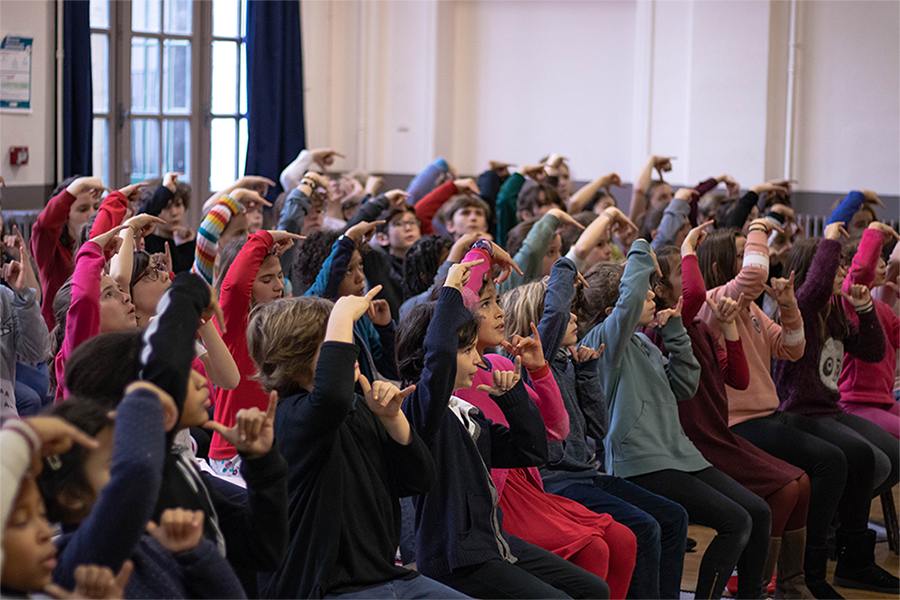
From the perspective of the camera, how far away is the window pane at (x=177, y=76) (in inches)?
280

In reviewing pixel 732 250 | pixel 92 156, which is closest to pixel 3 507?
pixel 732 250

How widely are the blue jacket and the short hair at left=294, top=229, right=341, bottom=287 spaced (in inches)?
53.3

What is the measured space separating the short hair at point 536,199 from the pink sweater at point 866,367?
192 cm

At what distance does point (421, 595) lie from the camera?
173 centimetres

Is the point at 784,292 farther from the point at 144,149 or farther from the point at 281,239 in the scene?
the point at 144,149

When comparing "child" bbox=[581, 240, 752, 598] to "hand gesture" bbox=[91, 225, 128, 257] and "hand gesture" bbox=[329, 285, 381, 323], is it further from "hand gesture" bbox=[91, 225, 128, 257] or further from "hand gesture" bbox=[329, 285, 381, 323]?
"hand gesture" bbox=[91, 225, 128, 257]

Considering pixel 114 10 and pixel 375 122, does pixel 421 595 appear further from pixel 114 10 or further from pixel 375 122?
pixel 375 122

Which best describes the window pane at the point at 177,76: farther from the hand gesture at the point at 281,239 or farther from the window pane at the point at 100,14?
the hand gesture at the point at 281,239

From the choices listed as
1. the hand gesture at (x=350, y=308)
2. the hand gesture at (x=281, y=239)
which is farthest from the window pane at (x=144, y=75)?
the hand gesture at (x=350, y=308)

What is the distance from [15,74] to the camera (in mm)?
5801

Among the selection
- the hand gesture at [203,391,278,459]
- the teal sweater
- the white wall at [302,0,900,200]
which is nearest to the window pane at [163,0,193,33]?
the white wall at [302,0,900,200]

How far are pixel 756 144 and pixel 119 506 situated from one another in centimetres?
644

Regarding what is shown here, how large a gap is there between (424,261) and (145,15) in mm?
4409

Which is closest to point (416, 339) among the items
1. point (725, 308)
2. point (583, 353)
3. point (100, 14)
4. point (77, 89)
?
point (583, 353)
